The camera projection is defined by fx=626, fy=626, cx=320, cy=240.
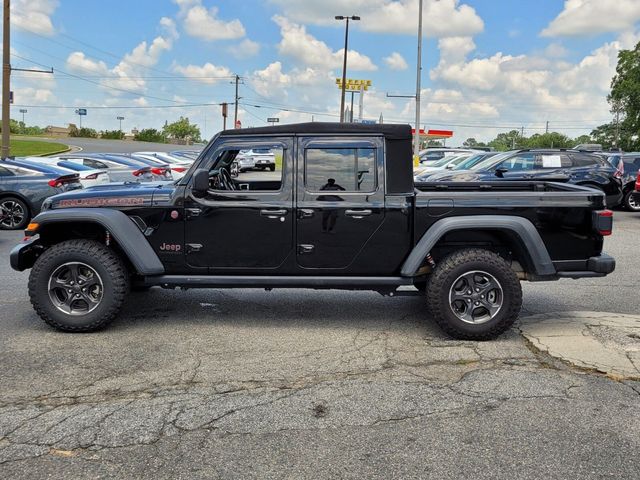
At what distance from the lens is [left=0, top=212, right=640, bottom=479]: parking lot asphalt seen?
3.28 m

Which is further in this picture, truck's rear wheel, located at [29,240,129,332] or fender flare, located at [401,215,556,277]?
truck's rear wheel, located at [29,240,129,332]

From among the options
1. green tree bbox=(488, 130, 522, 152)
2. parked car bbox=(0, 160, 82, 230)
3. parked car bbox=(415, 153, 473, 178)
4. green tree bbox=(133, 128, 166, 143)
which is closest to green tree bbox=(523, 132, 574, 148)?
green tree bbox=(488, 130, 522, 152)

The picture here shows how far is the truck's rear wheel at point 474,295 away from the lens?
5.27m

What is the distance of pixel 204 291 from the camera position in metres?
7.07

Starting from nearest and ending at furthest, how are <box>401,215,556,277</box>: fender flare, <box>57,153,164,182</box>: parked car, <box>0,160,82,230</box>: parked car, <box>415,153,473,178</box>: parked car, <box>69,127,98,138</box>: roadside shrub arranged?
<box>401,215,556,277</box>: fender flare < <box>0,160,82,230</box>: parked car < <box>57,153,164,182</box>: parked car < <box>415,153,473,178</box>: parked car < <box>69,127,98,138</box>: roadside shrub

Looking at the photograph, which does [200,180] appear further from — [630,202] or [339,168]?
[630,202]

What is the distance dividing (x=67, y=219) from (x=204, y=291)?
2.05 metres

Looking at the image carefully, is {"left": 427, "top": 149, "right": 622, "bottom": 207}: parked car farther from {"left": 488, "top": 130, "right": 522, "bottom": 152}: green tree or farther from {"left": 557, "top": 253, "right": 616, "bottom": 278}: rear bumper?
{"left": 488, "top": 130, "right": 522, "bottom": 152}: green tree

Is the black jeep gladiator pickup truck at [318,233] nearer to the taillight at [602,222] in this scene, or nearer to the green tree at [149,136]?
the taillight at [602,222]

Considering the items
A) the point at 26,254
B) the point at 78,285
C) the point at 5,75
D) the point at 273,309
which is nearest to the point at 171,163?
the point at 5,75

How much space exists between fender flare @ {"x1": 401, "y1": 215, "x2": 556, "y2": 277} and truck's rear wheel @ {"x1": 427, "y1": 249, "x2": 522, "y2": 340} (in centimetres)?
22

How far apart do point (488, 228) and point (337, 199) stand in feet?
4.27

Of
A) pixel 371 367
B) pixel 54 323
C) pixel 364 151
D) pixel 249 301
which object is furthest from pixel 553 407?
pixel 54 323

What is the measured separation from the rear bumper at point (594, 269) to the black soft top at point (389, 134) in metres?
1.56
